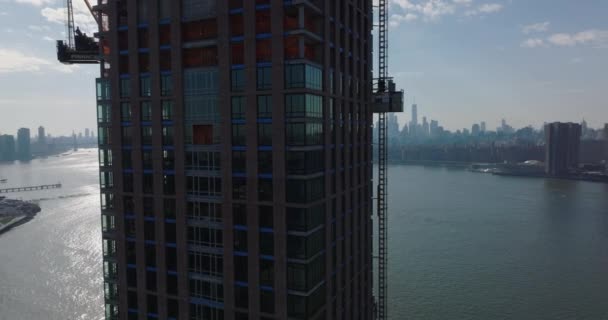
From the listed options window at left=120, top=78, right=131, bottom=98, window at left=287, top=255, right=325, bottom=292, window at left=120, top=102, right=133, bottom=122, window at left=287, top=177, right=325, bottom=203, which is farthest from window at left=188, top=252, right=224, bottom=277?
window at left=120, top=78, right=131, bottom=98

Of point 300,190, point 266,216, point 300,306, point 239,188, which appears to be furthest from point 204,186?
point 300,306

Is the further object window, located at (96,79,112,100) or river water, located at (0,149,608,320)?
river water, located at (0,149,608,320)

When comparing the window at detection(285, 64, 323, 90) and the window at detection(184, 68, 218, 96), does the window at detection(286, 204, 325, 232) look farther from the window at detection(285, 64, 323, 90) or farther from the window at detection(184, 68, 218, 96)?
the window at detection(184, 68, 218, 96)

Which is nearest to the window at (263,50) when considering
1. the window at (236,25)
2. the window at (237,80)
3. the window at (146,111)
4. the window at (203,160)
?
the window at (237,80)

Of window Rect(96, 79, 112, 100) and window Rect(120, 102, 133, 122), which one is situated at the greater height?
window Rect(96, 79, 112, 100)

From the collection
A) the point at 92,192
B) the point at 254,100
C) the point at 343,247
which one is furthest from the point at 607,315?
the point at 92,192

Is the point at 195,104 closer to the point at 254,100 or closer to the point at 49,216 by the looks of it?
the point at 254,100

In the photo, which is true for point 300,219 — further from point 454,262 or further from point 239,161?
point 454,262
